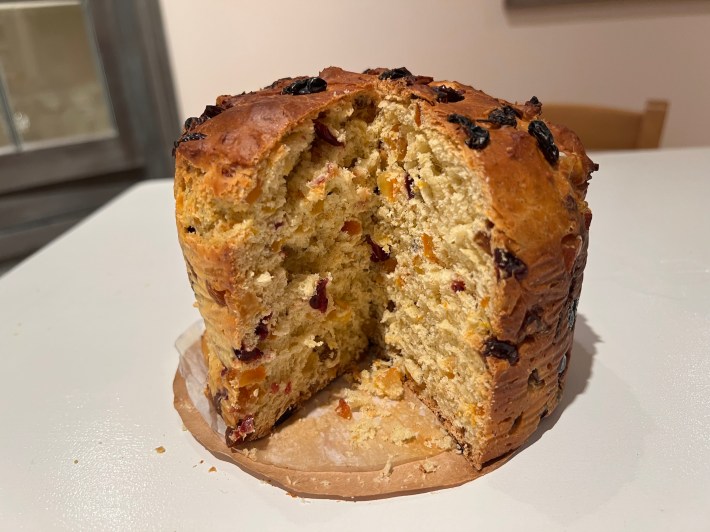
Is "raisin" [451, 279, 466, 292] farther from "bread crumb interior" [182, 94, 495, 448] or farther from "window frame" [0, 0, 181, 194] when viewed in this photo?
"window frame" [0, 0, 181, 194]

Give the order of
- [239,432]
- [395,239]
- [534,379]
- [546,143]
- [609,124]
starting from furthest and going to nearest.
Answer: [609,124] < [395,239] < [239,432] < [534,379] < [546,143]

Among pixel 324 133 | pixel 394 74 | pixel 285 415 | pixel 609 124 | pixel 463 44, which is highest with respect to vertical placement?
pixel 394 74

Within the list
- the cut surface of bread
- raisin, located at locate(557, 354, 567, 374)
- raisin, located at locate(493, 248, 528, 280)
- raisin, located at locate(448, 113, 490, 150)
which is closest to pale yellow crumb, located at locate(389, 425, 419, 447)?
the cut surface of bread

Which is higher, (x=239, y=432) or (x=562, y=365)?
(x=562, y=365)

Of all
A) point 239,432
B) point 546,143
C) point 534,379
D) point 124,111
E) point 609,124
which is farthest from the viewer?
point 124,111

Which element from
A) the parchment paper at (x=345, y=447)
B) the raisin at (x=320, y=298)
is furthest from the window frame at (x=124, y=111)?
the raisin at (x=320, y=298)

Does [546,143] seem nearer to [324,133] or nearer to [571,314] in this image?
[571,314]

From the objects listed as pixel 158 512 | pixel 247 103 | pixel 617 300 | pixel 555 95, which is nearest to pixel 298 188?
pixel 247 103

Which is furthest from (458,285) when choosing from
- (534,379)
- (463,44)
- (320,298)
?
(463,44)
